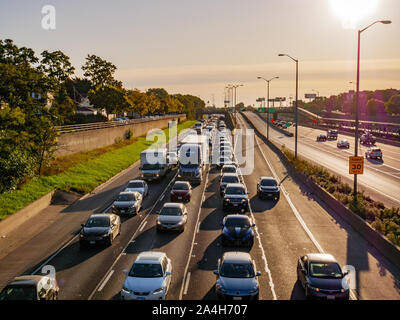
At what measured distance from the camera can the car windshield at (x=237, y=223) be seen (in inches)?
942

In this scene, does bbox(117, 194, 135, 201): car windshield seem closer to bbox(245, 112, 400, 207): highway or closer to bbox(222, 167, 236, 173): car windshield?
bbox(222, 167, 236, 173): car windshield

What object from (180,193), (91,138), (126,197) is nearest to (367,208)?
(180,193)

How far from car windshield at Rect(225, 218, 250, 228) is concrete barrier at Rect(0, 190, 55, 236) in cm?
1368

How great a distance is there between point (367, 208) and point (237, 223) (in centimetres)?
1016

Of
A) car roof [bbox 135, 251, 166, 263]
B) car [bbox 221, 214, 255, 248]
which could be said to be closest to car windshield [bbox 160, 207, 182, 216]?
car [bbox 221, 214, 255, 248]

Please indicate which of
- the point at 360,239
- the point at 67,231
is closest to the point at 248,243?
the point at 360,239

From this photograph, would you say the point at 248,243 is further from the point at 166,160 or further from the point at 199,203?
the point at 166,160

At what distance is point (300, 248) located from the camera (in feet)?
77.6

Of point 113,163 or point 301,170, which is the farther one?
point 113,163

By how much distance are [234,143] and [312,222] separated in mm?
56139

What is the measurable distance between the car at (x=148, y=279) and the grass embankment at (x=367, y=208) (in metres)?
12.2

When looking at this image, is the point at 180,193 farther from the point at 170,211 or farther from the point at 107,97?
the point at 107,97

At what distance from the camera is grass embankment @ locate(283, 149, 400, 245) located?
24703 mm

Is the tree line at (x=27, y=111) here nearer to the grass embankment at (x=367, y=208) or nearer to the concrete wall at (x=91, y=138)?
the concrete wall at (x=91, y=138)
